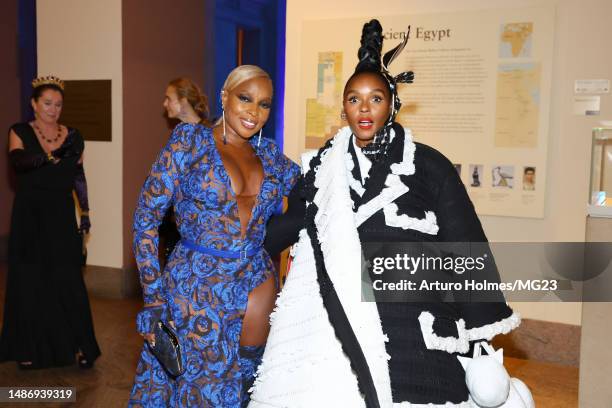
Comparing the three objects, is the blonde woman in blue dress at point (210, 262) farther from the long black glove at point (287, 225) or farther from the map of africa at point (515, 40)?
the map of africa at point (515, 40)

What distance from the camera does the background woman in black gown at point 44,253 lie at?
4.33m

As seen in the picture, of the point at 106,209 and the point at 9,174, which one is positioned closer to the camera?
the point at 106,209

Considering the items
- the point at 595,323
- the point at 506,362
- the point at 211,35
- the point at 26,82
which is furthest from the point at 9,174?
the point at 595,323

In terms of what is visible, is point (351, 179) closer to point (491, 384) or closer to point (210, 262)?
point (210, 262)

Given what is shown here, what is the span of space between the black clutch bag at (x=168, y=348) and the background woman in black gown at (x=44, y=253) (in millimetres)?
2411

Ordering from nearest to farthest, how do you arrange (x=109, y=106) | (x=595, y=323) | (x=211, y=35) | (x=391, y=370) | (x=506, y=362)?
(x=391, y=370)
(x=595, y=323)
(x=506, y=362)
(x=109, y=106)
(x=211, y=35)

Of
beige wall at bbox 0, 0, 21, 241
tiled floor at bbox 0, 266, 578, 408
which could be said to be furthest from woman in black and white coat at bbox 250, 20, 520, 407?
beige wall at bbox 0, 0, 21, 241

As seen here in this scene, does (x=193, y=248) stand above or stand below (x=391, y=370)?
above

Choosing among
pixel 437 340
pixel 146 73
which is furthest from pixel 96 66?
pixel 437 340

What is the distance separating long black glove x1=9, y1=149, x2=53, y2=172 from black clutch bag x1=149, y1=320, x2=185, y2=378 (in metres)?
2.42

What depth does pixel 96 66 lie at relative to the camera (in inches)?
248

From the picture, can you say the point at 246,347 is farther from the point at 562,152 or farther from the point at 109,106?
the point at 109,106

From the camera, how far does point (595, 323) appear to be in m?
2.76

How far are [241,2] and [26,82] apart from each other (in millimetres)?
3044
